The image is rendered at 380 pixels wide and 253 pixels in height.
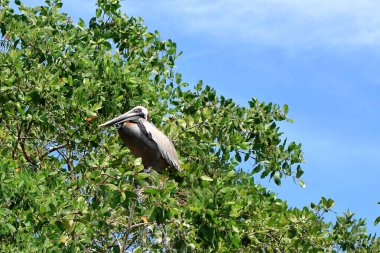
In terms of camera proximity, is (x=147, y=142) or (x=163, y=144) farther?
(x=147, y=142)

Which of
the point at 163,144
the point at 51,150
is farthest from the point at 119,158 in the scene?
the point at 51,150

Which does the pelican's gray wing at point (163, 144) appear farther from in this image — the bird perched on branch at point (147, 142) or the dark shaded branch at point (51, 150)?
the dark shaded branch at point (51, 150)

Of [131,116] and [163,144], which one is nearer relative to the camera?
[163,144]

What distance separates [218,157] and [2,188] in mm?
4145

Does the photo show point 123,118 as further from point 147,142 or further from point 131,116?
point 147,142

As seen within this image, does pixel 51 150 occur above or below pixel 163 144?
below

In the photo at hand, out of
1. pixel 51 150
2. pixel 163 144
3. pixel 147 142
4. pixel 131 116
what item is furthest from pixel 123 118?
pixel 51 150

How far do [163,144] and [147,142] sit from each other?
25 cm

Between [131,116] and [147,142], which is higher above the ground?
[131,116]

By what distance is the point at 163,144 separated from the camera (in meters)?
11.1

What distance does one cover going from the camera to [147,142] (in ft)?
36.7

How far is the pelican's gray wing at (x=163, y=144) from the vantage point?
11.0m

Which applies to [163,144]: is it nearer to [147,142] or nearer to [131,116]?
[147,142]

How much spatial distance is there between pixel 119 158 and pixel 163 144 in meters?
1.00
